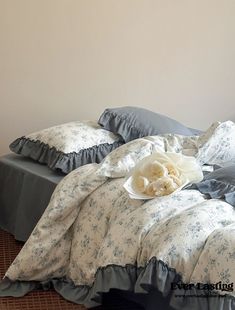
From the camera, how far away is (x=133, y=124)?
2941 mm

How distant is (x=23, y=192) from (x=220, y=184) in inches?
40.2

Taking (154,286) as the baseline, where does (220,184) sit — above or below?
above

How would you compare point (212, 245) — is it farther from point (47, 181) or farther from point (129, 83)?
point (129, 83)

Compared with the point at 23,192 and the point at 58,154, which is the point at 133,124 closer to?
the point at 58,154

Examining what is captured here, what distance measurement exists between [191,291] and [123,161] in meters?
0.79

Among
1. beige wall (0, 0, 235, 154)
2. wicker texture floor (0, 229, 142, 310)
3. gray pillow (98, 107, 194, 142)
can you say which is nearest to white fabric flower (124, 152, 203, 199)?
wicker texture floor (0, 229, 142, 310)

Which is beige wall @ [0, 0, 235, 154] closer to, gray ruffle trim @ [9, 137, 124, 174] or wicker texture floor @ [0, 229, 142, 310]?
gray ruffle trim @ [9, 137, 124, 174]

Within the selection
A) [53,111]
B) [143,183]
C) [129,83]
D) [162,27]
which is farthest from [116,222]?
[162,27]

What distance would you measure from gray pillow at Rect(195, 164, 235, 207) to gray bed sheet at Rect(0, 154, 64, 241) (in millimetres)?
739

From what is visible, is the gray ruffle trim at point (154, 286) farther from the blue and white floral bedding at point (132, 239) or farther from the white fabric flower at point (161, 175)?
the white fabric flower at point (161, 175)

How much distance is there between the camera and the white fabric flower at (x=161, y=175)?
83.8 inches

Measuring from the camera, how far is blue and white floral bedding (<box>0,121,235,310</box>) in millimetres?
1757

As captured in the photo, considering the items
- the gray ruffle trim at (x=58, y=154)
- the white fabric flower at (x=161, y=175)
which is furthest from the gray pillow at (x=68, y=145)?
the white fabric flower at (x=161, y=175)

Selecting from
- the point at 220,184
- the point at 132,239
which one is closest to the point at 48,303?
the point at 132,239
